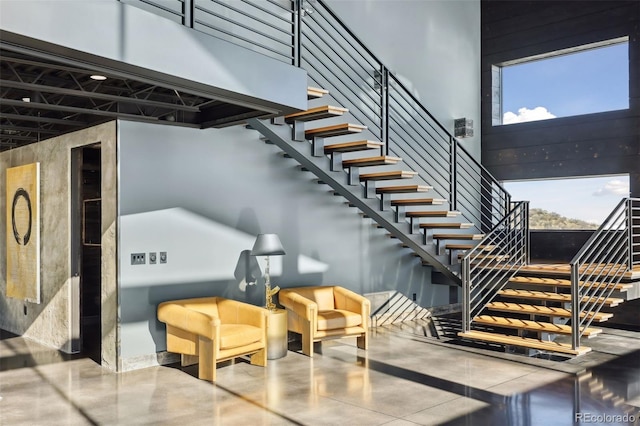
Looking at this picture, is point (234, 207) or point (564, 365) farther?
point (234, 207)

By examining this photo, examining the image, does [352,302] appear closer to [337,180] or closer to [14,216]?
[337,180]

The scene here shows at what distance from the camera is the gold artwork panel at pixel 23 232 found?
7.23 metres

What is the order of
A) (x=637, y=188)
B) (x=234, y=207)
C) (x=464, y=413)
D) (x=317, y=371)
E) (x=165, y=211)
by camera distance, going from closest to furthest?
(x=464, y=413)
(x=317, y=371)
(x=165, y=211)
(x=234, y=207)
(x=637, y=188)

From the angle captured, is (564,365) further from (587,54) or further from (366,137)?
(587,54)

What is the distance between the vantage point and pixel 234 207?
6.93m

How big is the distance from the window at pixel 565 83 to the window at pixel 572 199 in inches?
43.2

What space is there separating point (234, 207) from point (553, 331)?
3.88 meters

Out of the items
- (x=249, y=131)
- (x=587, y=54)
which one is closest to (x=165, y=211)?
(x=249, y=131)

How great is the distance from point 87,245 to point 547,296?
6.32m

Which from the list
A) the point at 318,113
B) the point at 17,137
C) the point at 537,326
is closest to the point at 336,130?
the point at 318,113

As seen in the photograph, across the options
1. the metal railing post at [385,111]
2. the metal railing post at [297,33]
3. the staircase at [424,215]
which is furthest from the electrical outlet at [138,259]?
the metal railing post at [385,111]

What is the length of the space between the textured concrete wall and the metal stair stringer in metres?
1.67

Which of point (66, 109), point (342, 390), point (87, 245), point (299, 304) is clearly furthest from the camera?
point (87, 245)

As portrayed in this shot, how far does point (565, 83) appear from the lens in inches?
372
